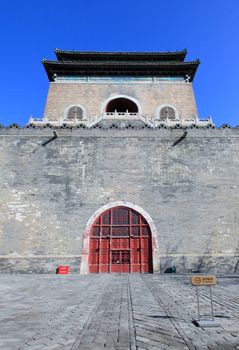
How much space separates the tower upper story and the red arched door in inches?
425

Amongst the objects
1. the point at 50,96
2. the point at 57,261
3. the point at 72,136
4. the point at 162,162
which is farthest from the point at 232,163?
the point at 50,96

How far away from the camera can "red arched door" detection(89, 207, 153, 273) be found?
13.5 m

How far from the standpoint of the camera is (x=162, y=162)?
49.5 ft

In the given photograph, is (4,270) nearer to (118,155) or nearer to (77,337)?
(118,155)

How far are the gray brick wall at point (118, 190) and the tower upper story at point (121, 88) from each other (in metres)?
6.69

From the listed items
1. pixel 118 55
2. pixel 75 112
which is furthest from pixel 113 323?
pixel 118 55

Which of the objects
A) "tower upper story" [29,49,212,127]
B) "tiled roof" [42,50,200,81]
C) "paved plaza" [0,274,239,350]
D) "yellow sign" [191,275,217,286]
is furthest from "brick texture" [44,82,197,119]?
"yellow sign" [191,275,217,286]

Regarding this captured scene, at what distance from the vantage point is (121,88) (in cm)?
2302

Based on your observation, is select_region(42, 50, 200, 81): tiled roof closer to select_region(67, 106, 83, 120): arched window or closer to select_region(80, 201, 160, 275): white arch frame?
select_region(67, 106, 83, 120): arched window

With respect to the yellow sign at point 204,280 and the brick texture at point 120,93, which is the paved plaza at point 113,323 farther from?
the brick texture at point 120,93

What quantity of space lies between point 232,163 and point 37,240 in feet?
39.6

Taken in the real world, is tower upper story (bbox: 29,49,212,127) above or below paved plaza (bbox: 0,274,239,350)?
above

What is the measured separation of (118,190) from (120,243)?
298 cm

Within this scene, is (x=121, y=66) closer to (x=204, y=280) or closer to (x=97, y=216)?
(x=97, y=216)
